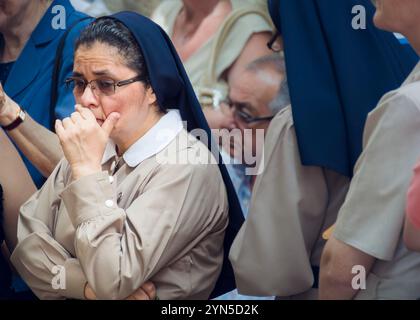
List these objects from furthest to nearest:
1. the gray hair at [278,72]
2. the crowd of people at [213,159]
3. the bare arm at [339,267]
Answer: the gray hair at [278,72], the crowd of people at [213,159], the bare arm at [339,267]

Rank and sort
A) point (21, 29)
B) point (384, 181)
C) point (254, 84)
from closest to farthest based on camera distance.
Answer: point (384, 181)
point (254, 84)
point (21, 29)

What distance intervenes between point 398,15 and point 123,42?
38.5 inches

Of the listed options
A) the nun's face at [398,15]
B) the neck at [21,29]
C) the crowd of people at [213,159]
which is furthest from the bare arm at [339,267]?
the neck at [21,29]

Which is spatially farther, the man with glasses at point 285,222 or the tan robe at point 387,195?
the man with glasses at point 285,222

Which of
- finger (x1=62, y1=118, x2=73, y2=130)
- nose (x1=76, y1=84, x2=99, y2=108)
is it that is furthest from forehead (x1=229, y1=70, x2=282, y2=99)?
finger (x1=62, y1=118, x2=73, y2=130)

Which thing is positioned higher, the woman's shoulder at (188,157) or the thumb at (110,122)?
the thumb at (110,122)

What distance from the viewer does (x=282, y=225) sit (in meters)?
3.19

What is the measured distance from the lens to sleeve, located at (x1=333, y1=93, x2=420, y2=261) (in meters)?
2.75

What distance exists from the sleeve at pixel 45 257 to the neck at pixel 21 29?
0.63 m

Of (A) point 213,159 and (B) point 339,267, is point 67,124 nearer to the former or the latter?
(A) point 213,159

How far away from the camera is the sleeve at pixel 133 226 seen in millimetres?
3104

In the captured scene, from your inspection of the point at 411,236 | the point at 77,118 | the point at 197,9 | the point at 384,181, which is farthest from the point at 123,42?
the point at 411,236

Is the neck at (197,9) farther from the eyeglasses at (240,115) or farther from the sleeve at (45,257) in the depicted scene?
the sleeve at (45,257)
